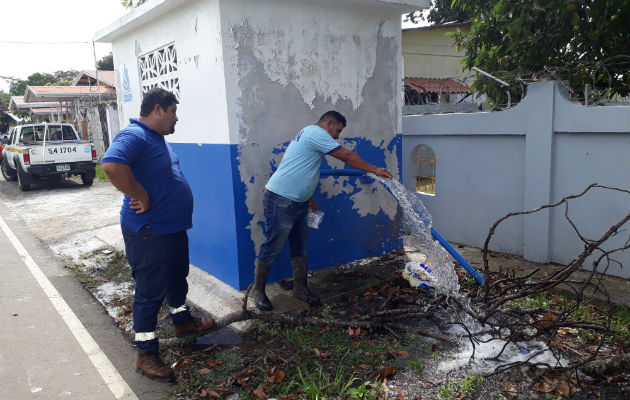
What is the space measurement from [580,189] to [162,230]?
4.21m

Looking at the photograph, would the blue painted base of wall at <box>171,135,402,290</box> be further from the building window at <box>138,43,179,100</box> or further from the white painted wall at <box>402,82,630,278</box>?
the white painted wall at <box>402,82,630,278</box>

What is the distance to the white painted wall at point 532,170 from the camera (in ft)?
15.5

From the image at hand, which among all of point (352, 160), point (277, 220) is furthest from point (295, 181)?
point (352, 160)

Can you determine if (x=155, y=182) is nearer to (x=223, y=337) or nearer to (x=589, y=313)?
(x=223, y=337)

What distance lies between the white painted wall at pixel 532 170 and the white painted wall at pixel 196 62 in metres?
3.03

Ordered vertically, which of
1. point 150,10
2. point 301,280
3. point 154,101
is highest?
point 150,10

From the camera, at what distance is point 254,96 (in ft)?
15.0

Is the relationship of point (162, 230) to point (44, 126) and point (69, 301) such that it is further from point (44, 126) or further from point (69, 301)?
point (44, 126)

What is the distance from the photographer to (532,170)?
5.32 meters

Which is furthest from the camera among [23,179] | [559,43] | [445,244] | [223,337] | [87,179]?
[87,179]

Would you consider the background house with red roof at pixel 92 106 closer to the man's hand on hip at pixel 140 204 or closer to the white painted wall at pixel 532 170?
the white painted wall at pixel 532 170

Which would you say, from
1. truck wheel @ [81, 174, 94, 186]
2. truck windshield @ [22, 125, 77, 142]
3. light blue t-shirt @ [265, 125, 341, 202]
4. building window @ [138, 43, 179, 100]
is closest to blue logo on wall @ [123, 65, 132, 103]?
building window @ [138, 43, 179, 100]

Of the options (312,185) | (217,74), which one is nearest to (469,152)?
(312,185)

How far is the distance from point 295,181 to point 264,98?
3.32 feet
